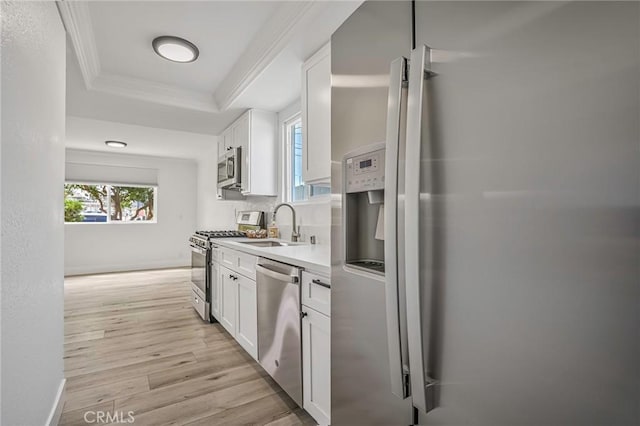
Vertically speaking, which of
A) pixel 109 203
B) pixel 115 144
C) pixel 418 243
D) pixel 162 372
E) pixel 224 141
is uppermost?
pixel 115 144

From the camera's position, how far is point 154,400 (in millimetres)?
1936

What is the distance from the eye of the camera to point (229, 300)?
2799 millimetres

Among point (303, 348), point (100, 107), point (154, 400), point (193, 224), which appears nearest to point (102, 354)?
point (154, 400)

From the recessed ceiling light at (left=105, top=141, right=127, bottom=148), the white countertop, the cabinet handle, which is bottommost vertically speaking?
the cabinet handle

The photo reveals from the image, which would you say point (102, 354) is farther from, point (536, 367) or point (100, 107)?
point (536, 367)

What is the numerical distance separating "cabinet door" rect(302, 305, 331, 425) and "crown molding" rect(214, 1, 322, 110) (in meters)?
1.75

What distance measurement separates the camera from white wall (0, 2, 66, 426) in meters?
1.04

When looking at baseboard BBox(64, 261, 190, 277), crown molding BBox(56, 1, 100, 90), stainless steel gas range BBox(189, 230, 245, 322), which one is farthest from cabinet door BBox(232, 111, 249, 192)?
baseboard BBox(64, 261, 190, 277)

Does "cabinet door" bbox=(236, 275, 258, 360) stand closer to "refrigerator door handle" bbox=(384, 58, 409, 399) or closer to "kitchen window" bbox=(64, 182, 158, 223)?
"refrigerator door handle" bbox=(384, 58, 409, 399)

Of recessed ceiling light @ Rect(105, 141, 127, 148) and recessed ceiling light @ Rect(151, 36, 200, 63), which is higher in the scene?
recessed ceiling light @ Rect(151, 36, 200, 63)

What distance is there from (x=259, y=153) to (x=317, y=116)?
1363 millimetres

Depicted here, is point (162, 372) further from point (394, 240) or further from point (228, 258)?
point (394, 240)

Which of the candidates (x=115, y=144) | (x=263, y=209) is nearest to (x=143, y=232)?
(x=115, y=144)

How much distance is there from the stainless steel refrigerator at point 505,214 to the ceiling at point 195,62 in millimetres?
1242
